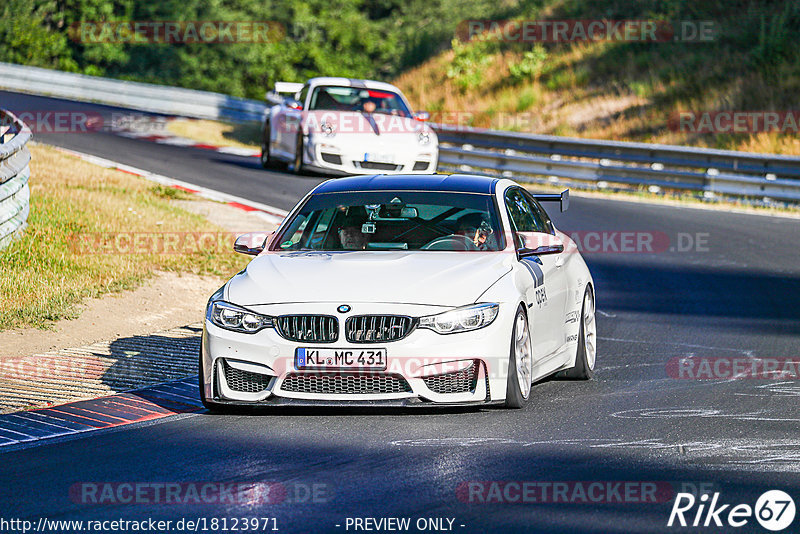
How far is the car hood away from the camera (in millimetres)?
8055

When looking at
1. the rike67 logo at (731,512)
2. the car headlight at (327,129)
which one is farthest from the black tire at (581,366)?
the car headlight at (327,129)

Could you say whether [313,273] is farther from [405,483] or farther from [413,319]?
[405,483]

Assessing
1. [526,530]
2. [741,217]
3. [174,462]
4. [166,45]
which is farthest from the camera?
[166,45]

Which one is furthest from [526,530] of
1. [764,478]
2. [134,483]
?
[134,483]

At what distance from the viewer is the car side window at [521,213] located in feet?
31.2

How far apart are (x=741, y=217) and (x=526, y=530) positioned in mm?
16947

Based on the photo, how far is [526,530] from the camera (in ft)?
18.8

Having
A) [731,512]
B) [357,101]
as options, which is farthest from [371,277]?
[357,101]

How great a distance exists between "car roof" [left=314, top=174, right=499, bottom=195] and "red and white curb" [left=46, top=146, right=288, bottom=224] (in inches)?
315

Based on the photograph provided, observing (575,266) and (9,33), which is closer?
(575,266)

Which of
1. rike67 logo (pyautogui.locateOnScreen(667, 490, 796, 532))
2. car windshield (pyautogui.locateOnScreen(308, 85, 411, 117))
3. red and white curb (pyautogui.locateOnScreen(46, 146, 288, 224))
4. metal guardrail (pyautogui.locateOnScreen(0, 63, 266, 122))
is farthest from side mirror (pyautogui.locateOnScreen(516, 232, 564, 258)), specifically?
metal guardrail (pyautogui.locateOnScreen(0, 63, 266, 122))

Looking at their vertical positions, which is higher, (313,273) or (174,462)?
(313,273)

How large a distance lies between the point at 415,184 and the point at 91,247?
6.16m

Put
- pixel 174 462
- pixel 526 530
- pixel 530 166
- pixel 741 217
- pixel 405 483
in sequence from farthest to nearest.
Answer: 1. pixel 530 166
2. pixel 741 217
3. pixel 174 462
4. pixel 405 483
5. pixel 526 530
